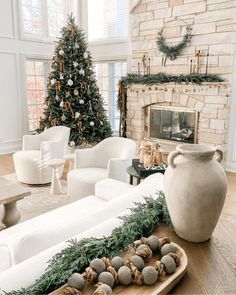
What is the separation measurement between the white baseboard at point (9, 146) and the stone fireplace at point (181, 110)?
7.97ft

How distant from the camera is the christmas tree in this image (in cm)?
566

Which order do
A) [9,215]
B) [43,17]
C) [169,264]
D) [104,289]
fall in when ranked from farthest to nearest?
[43,17] < [9,215] < [169,264] < [104,289]

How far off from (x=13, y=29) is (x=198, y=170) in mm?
5959

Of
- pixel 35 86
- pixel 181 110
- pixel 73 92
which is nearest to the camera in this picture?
pixel 181 110

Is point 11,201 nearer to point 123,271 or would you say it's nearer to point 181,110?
point 123,271

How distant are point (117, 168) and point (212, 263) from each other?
7.13ft

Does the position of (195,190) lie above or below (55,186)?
above

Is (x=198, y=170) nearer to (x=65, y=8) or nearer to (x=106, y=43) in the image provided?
(x=106, y=43)

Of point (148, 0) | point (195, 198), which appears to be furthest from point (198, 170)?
point (148, 0)

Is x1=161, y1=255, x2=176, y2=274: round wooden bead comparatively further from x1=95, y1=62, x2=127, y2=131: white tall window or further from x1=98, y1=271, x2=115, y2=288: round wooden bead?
x1=95, y1=62, x2=127, y2=131: white tall window

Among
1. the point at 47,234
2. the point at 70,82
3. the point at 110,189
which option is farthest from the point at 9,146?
the point at 47,234

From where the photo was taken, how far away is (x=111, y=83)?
22.4ft

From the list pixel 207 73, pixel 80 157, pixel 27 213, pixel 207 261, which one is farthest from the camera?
pixel 207 73

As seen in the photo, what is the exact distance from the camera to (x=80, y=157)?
354cm
